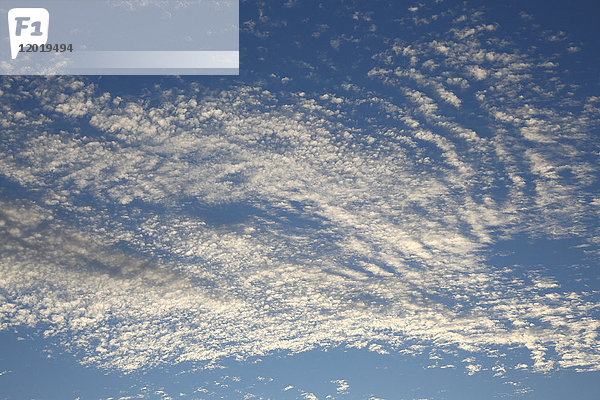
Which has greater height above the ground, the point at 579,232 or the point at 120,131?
the point at 120,131

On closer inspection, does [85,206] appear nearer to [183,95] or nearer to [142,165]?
[142,165]

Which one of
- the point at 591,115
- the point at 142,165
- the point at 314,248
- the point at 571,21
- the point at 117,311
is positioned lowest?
the point at 117,311

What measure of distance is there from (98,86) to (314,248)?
453cm

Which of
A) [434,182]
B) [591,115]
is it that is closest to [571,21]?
[591,115]

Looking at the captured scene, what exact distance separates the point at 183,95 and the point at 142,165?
1.48 metres

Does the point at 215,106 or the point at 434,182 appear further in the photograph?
the point at 434,182

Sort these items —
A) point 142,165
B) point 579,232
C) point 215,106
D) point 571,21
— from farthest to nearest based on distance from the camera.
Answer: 1. point 579,232
2. point 142,165
3. point 215,106
4. point 571,21

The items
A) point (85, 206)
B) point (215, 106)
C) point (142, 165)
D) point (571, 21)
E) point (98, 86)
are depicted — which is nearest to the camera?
point (571, 21)

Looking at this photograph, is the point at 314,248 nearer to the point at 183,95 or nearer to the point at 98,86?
the point at 183,95

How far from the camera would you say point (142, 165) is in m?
6.73

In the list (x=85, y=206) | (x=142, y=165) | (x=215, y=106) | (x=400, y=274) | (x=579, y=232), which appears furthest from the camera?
(x=400, y=274)

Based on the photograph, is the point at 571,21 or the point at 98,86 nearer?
the point at 571,21

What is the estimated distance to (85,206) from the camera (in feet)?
23.8

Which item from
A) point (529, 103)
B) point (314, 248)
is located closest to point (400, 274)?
point (314, 248)
